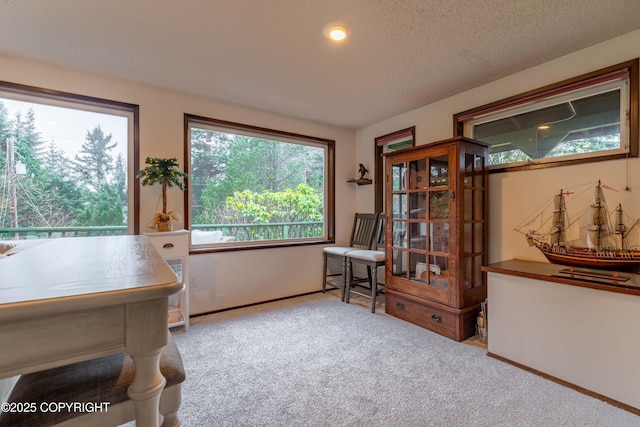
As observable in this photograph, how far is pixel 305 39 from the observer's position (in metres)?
1.90

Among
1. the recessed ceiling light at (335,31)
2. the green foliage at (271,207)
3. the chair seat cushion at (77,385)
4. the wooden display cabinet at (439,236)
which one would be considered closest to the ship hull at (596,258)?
the wooden display cabinet at (439,236)

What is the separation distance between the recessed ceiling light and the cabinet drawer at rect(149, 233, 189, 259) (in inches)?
76.6

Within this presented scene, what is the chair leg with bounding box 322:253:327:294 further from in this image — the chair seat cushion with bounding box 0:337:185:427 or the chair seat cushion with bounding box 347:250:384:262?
the chair seat cushion with bounding box 0:337:185:427

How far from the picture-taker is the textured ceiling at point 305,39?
1.61m

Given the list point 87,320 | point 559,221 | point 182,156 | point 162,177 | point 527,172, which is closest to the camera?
point 87,320

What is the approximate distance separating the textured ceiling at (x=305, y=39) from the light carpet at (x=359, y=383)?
7.25ft

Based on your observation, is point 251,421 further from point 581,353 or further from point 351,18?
point 351,18

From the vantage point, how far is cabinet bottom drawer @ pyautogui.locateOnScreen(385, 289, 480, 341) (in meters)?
2.30

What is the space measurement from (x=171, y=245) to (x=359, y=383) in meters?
1.83

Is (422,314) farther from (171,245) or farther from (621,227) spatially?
(171,245)

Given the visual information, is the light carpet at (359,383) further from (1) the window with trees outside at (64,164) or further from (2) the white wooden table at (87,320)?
(1) the window with trees outside at (64,164)

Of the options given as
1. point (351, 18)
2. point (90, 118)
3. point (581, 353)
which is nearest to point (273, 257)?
point (90, 118)

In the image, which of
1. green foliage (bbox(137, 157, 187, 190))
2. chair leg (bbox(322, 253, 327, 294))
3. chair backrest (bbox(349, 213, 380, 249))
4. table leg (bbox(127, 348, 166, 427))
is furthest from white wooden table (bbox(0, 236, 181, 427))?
chair backrest (bbox(349, 213, 380, 249))

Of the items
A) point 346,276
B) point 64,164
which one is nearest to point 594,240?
point 346,276
